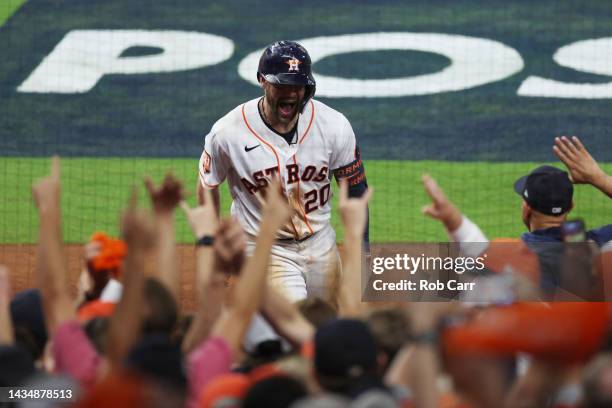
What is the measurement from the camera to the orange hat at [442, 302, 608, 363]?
295 centimetres

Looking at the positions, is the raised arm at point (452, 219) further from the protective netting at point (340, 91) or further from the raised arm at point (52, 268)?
the protective netting at point (340, 91)

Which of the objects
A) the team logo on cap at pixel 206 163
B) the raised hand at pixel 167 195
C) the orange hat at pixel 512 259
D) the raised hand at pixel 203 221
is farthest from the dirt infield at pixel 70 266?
the raised hand at pixel 167 195

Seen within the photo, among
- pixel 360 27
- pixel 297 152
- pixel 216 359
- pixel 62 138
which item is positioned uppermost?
pixel 216 359

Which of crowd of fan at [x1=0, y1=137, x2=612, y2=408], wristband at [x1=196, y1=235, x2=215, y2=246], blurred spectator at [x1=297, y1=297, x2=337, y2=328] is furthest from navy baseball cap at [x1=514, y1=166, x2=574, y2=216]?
wristband at [x1=196, y1=235, x2=215, y2=246]

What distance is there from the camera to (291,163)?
7012 millimetres

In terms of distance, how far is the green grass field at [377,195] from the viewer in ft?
35.2

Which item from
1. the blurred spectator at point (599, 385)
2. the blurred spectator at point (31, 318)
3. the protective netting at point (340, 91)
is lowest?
the protective netting at point (340, 91)

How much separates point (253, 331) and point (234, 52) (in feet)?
30.3

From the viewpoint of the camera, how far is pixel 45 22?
1406cm

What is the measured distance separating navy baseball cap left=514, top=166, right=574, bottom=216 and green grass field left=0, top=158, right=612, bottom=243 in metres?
4.97

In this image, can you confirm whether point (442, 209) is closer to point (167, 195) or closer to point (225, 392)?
point (167, 195)

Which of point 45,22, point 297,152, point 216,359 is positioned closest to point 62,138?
point 45,22

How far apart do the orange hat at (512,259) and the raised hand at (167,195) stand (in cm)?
152

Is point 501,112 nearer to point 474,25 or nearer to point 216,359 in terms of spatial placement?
point 474,25
